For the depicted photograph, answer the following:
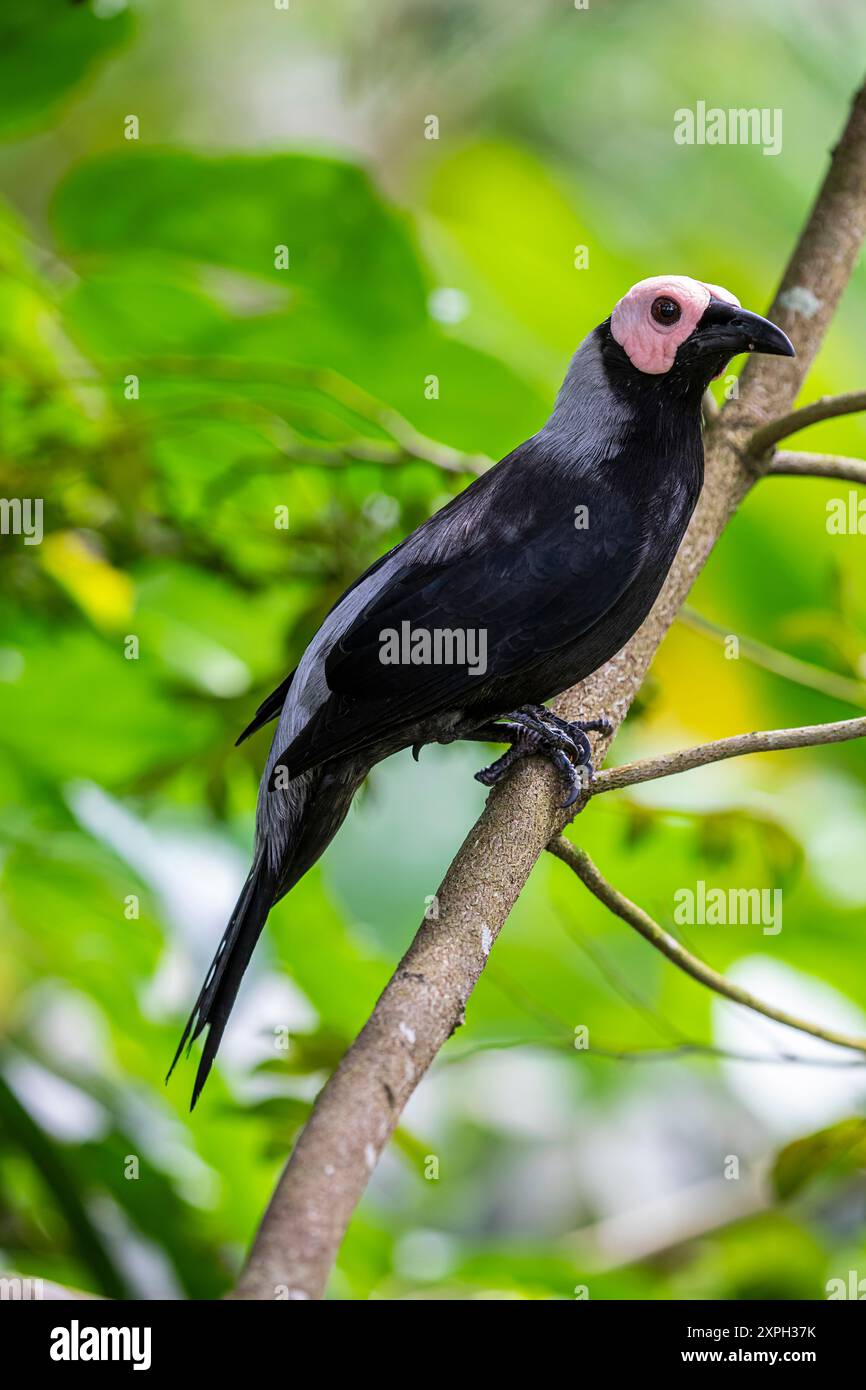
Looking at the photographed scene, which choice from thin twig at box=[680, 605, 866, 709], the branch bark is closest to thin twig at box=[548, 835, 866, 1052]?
the branch bark

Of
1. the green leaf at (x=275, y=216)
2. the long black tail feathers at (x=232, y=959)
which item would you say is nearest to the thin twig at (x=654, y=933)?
the long black tail feathers at (x=232, y=959)

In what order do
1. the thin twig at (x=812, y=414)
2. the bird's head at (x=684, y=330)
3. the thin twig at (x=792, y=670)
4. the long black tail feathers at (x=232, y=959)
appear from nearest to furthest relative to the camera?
the long black tail feathers at (x=232, y=959) → the bird's head at (x=684, y=330) → the thin twig at (x=812, y=414) → the thin twig at (x=792, y=670)

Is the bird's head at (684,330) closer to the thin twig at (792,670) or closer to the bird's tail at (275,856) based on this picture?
the thin twig at (792,670)

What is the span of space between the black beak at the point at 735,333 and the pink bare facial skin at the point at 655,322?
0.05 ft

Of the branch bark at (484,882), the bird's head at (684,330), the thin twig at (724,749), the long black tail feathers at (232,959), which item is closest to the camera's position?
the branch bark at (484,882)

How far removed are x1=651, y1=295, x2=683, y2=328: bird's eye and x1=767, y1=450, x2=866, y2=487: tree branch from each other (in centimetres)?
35

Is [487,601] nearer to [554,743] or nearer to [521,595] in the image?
[521,595]

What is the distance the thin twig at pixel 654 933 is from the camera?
73.4 inches

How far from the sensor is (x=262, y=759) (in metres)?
2.50

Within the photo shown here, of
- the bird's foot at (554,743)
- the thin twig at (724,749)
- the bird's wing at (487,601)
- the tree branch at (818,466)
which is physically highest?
the tree branch at (818,466)

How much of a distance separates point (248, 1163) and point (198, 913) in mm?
585

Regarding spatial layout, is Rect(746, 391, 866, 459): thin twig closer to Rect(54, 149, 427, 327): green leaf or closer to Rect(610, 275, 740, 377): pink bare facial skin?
Rect(610, 275, 740, 377): pink bare facial skin

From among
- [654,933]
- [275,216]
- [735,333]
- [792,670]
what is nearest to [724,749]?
[654,933]

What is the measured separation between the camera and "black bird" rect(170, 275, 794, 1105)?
6.66ft
